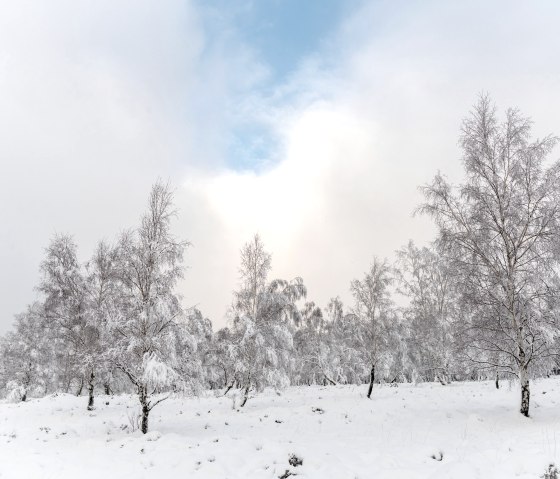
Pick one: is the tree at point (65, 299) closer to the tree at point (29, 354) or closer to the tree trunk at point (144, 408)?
the tree trunk at point (144, 408)

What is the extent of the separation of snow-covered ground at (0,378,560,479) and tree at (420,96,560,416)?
8.69ft

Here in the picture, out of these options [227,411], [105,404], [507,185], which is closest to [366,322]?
[227,411]

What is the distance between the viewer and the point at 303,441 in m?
12.6

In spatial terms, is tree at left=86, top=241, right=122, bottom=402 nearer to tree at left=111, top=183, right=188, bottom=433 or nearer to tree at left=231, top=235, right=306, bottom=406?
tree at left=111, top=183, right=188, bottom=433

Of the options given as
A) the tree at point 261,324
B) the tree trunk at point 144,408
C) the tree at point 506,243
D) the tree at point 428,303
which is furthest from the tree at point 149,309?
the tree at point 428,303

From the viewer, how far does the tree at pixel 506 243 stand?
1446 centimetres

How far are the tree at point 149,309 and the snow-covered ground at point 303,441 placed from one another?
6.61 feet

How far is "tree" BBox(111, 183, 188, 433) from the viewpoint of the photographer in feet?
47.0

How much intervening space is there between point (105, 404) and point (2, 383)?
108 feet

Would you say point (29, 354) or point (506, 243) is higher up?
point (506, 243)

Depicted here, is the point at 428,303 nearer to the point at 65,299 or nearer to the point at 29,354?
the point at 65,299

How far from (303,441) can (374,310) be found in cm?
1308

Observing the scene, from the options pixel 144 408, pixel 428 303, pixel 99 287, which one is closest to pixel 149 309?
pixel 144 408

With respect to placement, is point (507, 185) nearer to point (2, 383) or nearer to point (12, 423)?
point (12, 423)
